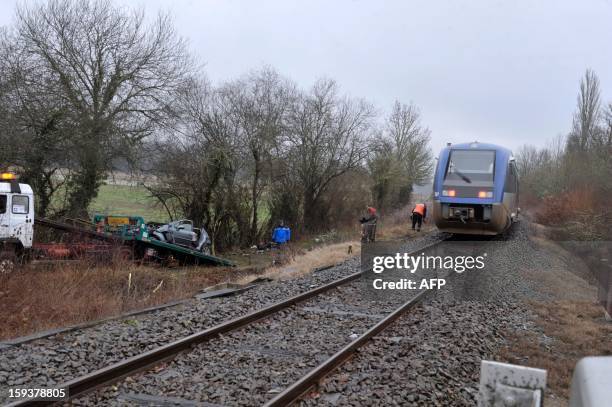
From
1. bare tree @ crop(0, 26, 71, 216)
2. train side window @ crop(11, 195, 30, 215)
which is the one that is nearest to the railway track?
train side window @ crop(11, 195, 30, 215)

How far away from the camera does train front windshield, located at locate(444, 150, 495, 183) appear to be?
50.2 ft

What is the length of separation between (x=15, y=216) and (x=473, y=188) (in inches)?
538

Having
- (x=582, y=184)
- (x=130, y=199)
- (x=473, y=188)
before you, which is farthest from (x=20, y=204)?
(x=582, y=184)

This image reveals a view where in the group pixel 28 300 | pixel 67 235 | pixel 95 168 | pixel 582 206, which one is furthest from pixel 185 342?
pixel 582 206

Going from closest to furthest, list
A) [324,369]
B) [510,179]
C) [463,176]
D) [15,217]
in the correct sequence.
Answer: [324,369], [463,176], [510,179], [15,217]

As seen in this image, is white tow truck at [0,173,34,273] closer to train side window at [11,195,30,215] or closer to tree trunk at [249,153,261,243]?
train side window at [11,195,30,215]

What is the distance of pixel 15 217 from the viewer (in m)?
16.6

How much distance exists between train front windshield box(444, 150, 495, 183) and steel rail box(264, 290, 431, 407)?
841cm

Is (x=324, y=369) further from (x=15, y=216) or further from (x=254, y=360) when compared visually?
(x=15, y=216)

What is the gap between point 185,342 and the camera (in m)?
6.27

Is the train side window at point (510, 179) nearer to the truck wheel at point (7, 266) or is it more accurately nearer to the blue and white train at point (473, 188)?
the blue and white train at point (473, 188)

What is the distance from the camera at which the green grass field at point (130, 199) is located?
85.7 feet

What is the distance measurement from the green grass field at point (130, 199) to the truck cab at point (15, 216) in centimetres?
847

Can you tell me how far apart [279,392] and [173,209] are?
2316 cm
